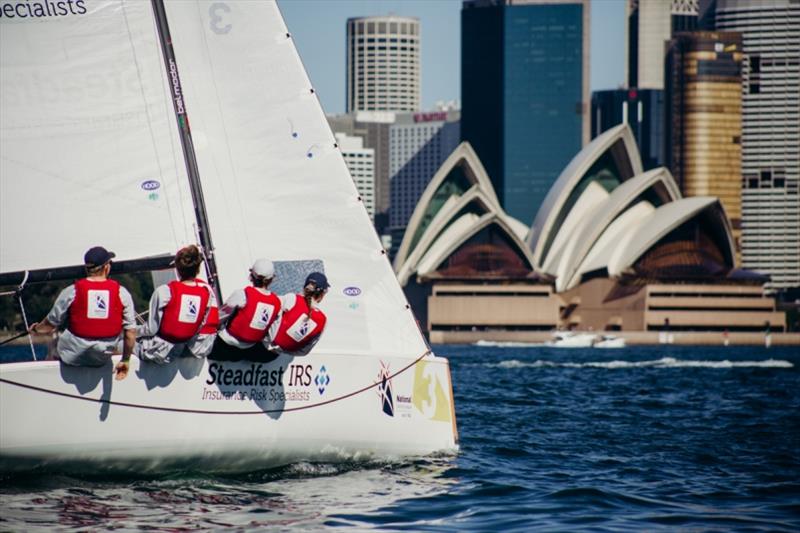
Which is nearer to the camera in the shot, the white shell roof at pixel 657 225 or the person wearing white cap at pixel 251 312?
the person wearing white cap at pixel 251 312

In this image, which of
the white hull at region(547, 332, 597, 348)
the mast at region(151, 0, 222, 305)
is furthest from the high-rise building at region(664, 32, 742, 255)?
the mast at region(151, 0, 222, 305)

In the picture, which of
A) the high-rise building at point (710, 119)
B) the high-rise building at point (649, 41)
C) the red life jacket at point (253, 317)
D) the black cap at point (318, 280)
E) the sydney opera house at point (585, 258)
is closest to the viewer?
the red life jacket at point (253, 317)

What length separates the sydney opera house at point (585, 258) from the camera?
9219 centimetres

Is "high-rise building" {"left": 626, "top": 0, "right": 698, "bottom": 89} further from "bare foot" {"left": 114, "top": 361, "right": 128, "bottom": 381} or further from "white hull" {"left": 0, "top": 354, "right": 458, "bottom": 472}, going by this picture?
"bare foot" {"left": 114, "top": 361, "right": 128, "bottom": 381}

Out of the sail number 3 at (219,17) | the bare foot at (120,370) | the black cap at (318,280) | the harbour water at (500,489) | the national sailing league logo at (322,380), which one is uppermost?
the sail number 3 at (219,17)

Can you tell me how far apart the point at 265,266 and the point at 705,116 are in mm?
140948

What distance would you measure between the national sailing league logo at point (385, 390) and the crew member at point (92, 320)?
2348mm

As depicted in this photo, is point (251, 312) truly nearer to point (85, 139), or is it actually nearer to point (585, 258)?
point (85, 139)

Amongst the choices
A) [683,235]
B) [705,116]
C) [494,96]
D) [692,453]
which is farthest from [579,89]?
[692,453]

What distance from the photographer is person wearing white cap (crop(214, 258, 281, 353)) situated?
10867 mm

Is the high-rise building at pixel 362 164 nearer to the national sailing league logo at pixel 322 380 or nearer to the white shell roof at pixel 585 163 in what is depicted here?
the white shell roof at pixel 585 163

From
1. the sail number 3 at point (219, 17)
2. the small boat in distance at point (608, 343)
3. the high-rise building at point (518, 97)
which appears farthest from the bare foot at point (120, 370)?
the high-rise building at point (518, 97)

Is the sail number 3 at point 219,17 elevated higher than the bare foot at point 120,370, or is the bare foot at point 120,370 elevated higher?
the sail number 3 at point 219,17

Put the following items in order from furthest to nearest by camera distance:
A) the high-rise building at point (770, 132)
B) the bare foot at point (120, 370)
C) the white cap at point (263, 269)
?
1. the high-rise building at point (770, 132)
2. the white cap at point (263, 269)
3. the bare foot at point (120, 370)
